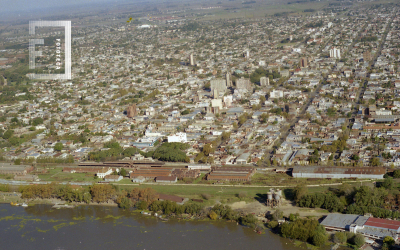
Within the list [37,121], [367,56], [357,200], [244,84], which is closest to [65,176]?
[37,121]

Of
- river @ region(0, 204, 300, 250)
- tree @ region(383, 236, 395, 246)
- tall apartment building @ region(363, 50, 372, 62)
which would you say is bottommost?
river @ region(0, 204, 300, 250)

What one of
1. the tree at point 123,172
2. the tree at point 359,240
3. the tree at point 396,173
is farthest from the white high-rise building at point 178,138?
the tree at point 359,240

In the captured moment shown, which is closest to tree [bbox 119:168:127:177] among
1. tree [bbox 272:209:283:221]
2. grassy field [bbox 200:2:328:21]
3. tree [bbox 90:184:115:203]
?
tree [bbox 90:184:115:203]

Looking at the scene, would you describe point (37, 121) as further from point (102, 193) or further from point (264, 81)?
point (264, 81)

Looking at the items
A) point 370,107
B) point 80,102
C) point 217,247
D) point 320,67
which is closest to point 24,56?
point 80,102

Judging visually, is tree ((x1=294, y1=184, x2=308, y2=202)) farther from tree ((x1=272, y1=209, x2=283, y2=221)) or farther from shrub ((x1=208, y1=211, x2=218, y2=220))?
shrub ((x1=208, y1=211, x2=218, y2=220))

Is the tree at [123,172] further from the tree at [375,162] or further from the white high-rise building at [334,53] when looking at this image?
the white high-rise building at [334,53]

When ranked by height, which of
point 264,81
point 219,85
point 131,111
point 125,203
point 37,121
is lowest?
point 125,203
